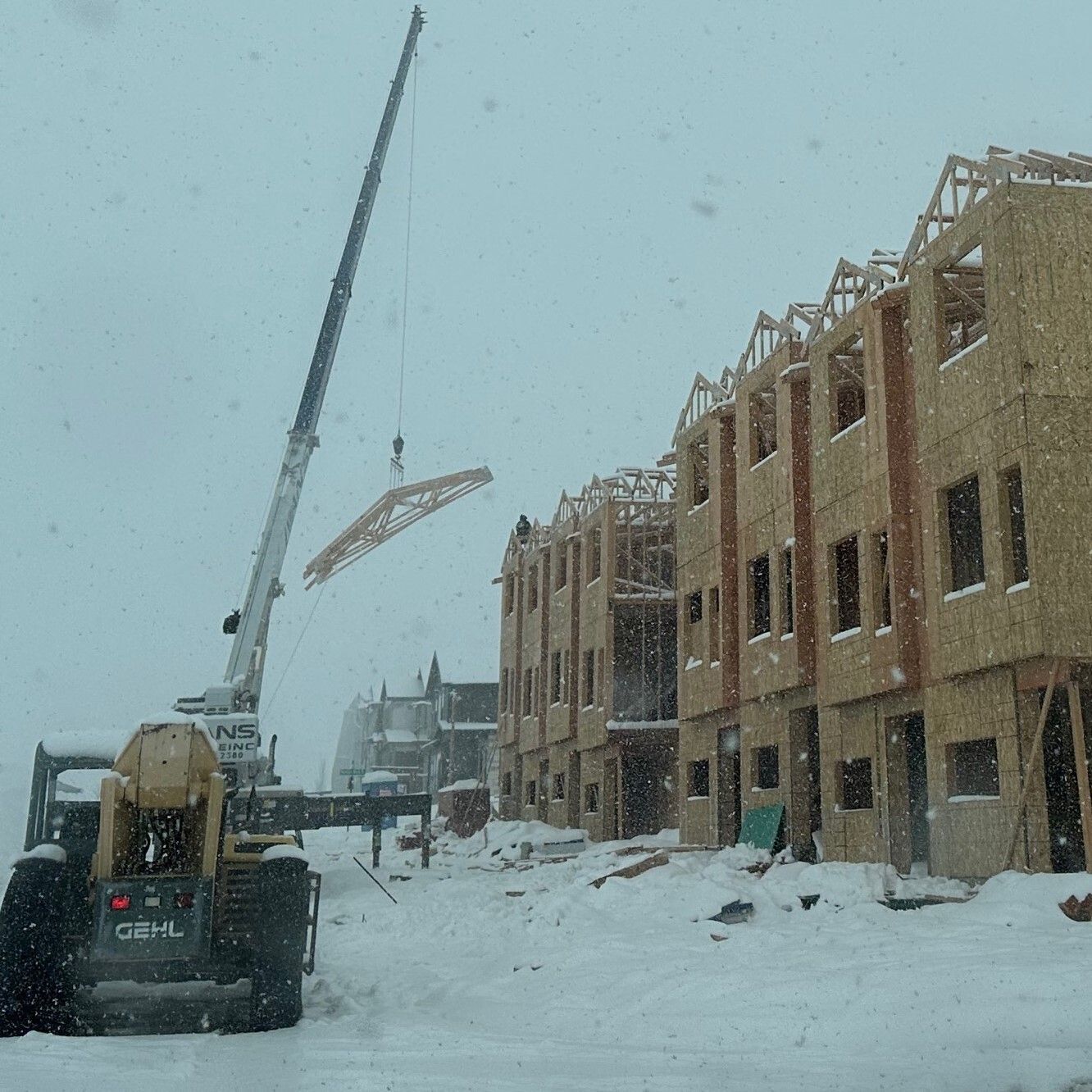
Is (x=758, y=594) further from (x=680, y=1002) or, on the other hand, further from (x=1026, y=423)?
(x=680, y=1002)

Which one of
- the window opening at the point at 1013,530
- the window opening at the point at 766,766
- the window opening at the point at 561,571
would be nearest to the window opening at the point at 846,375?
the window opening at the point at 1013,530

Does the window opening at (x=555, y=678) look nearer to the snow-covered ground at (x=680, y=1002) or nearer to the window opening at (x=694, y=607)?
the window opening at (x=694, y=607)

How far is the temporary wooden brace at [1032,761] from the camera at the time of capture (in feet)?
53.7

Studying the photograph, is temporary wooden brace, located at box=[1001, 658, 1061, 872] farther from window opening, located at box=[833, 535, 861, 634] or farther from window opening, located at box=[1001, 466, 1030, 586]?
window opening, located at box=[833, 535, 861, 634]

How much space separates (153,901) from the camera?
411 inches

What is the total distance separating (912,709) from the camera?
2038 cm

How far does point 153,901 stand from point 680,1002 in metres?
4.81

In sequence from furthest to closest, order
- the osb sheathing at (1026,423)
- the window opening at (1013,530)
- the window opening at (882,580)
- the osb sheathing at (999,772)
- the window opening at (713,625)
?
the window opening at (713,625) < the window opening at (882,580) < the window opening at (1013,530) < the osb sheathing at (999,772) < the osb sheathing at (1026,423)

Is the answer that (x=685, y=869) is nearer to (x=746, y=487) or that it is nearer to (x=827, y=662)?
(x=827, y=662)

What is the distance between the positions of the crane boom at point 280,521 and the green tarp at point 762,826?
1059 centimetres

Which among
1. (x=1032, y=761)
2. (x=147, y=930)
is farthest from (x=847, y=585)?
(x=147, y=930)

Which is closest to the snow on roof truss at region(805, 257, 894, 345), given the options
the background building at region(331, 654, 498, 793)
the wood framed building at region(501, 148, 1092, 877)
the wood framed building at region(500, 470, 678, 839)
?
the wood framed building at region(501, 148, 1092, 877)

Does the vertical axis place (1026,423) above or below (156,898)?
above

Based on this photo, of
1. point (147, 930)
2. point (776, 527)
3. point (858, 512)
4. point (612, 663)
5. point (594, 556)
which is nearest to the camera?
point (147, 930)
